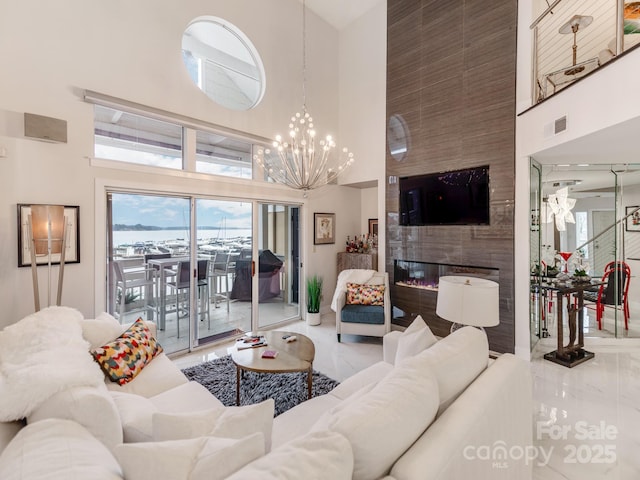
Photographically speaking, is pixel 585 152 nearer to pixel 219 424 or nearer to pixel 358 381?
pixel 358 381

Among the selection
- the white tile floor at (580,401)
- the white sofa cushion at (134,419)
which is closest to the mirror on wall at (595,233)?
the white tile floor at (580,401)

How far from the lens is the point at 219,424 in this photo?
3.80 ft

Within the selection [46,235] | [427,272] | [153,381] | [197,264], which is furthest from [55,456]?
[427,272]

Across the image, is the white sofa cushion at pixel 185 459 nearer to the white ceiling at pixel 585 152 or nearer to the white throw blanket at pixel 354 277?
the white ceiling at pixel 585 152

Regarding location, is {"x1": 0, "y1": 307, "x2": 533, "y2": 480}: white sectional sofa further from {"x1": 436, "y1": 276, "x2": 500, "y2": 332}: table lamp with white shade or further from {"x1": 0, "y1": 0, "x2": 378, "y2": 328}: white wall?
{"x1": 0, "y1": 0, "x2": 378, "y2": 328}: white wall

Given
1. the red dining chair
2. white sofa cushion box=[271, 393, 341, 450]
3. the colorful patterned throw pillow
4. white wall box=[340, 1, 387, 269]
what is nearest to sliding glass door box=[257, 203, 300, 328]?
white wall box=[340, 1, 387, 269]

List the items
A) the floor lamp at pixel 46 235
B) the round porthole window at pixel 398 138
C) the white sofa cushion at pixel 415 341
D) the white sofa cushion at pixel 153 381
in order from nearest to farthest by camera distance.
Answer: the white sofa cushion at pixel 415 341
the white sofa cushion at pixel 153 381
the floor lamp at pixel 46 235
the round porthole window at pixel 398 138

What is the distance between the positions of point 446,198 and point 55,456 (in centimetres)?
436

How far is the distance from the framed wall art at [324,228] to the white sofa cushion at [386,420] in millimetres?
4117

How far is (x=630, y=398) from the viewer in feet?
8.90

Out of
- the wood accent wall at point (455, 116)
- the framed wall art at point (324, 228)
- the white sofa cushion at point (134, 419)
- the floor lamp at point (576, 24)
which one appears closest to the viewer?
the white sofa cushion at point (134, 419)

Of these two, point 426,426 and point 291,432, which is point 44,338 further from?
point 426,426

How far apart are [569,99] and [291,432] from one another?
3.54 m

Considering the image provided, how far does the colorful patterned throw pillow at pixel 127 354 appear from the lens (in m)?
2.14
